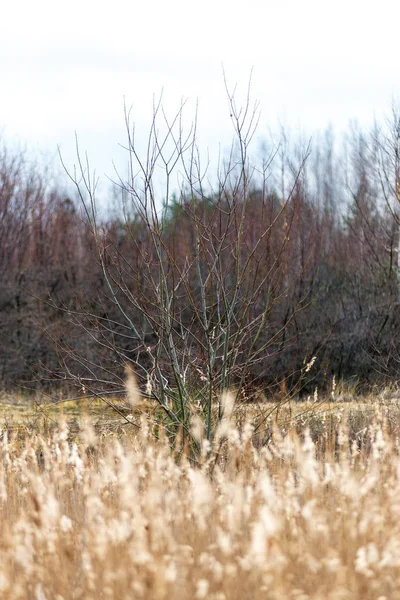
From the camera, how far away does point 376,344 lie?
492 inches

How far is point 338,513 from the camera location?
3549 mm

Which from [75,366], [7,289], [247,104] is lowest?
[75,366]

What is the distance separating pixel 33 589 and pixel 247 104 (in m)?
3.11

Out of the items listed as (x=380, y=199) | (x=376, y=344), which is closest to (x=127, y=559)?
(x=376, y=344)

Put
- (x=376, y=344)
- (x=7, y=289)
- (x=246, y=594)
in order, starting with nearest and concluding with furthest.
A: (x=246, y=594), (x=376, y=344), (x=7, y=289)

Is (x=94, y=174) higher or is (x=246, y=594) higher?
(x=94, y=174)

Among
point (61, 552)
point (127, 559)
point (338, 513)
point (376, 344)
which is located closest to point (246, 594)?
point (127, 559)

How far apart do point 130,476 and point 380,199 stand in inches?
680

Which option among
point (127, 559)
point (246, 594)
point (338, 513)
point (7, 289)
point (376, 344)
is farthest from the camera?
point (7, 289)

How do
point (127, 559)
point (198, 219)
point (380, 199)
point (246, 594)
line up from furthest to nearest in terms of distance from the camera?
point (380, 199)
point (198, 219)
point (127, 559)
point (246, 594)

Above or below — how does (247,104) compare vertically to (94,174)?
above

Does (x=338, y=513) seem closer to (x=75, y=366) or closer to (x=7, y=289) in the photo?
(x=75, y=366)

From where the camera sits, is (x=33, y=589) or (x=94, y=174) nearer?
(x=33, y=589)

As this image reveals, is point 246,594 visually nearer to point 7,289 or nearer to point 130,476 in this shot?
point 130,476
